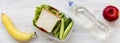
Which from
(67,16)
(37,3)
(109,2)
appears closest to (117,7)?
(109,2)

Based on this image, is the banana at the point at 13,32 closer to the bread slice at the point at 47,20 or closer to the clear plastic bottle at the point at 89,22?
the bread slice at the point at 47,20

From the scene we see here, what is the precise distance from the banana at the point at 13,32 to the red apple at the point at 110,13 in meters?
0.24

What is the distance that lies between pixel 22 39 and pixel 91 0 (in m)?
0.26

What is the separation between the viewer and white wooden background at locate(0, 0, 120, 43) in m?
0.94

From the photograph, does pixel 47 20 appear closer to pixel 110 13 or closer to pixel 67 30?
pixel 67 30

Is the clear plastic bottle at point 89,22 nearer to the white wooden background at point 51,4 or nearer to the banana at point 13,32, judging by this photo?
the white wooden background at point 51,4

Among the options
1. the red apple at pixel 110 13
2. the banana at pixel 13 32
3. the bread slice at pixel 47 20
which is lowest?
the banana at pixel 13 32

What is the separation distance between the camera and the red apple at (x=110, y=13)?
913mm

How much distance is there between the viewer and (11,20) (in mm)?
970

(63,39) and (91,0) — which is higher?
(91,0)

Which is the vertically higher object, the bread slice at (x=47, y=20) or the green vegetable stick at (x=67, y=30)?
the bread slice at (x=47, y=20)

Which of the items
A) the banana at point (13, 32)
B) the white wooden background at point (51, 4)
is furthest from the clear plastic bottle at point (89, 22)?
the banana at point (13, 32)

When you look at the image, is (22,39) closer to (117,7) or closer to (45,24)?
(45,24)

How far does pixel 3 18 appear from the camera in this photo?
0.96m
